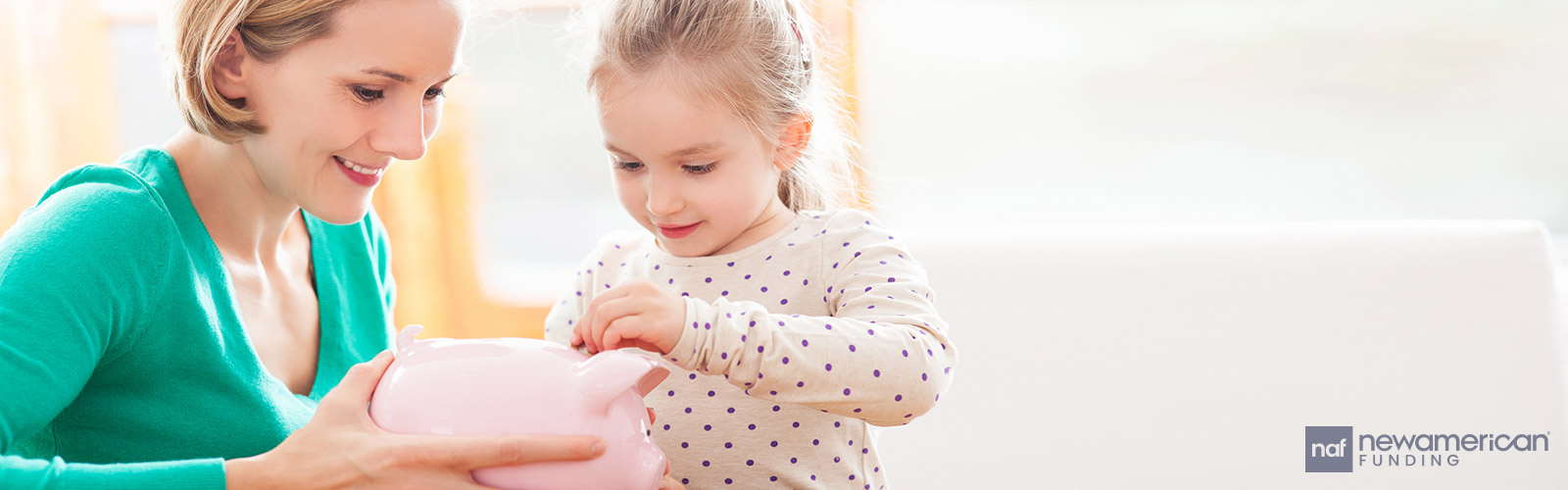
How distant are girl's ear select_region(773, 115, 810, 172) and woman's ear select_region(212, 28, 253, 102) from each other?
1.73 feet

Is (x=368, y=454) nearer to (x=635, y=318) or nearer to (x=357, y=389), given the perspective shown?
(x=357, y=389)

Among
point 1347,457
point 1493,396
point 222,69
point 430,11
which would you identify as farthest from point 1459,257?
point 222,69

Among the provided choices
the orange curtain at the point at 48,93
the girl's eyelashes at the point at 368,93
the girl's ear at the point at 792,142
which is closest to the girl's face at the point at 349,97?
the girl's eyelashes at the point at 368,93

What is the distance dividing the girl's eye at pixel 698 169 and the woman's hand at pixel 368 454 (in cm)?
31

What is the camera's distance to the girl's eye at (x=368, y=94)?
1.16m

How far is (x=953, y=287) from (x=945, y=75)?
1.50m

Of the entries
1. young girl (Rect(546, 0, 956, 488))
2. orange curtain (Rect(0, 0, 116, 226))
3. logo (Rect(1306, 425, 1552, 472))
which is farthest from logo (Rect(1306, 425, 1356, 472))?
orange curtain (Rect(0, 0, 116, 226))

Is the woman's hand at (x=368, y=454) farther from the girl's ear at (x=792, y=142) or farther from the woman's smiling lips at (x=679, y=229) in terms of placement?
the girl's ear at (x=792, y=142)

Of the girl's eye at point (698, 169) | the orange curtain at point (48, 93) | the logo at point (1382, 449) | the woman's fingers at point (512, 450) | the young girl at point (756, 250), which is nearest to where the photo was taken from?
the woman's fingers at point (512, 450)

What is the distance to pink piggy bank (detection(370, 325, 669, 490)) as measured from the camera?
0.90m

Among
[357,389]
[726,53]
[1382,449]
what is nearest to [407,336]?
[357,389]

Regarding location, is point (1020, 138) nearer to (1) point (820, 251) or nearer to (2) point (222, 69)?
(1) point (820, 251)

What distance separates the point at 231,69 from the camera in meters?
1.18

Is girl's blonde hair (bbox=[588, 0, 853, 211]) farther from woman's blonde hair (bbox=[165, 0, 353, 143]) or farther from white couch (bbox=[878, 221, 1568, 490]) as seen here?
white couch (bbox=[878, 221, 1568, 490])
